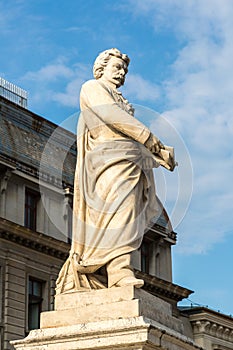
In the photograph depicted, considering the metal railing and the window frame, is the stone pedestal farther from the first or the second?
the metal railing

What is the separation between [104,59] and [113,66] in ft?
0.46

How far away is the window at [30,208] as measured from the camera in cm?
4122

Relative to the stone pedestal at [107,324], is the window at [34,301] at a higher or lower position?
higher

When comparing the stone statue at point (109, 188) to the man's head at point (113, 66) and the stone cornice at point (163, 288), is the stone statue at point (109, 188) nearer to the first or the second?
the man's head at point (113, 66)

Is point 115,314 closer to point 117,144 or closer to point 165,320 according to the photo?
point 165,320

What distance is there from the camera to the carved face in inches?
438

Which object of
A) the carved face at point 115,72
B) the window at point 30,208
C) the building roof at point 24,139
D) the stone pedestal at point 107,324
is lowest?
the stone pedestal at point 107,324

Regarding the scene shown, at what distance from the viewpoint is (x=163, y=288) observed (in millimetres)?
48625

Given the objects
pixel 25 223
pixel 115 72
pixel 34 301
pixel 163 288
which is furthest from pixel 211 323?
pixel 115 72

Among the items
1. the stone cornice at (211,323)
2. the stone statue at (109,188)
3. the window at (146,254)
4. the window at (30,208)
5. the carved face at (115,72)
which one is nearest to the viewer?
the stone statue at (109,188)

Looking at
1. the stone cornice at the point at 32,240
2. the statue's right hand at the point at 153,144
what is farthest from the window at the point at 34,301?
the statue's right hand at the point at 153,144

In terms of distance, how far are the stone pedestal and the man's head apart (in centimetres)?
268

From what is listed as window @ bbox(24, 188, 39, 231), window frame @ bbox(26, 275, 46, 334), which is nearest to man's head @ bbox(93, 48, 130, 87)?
window @ bbox(24, 188, 39, 231)

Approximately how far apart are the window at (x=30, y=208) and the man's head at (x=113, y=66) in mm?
30073
